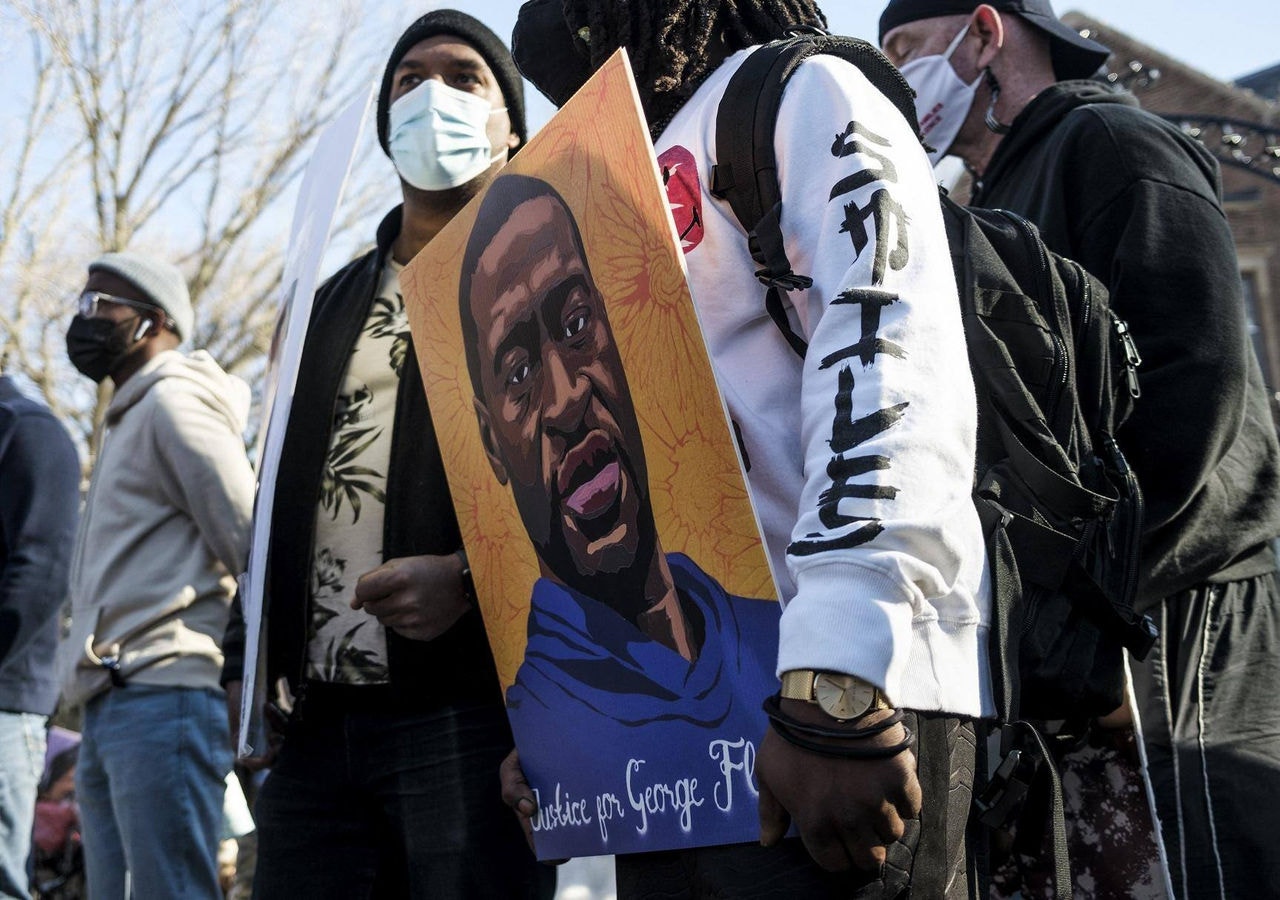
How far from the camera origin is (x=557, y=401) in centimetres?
175

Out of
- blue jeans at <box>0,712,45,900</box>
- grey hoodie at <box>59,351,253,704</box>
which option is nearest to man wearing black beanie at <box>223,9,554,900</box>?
grey hoodie at <box>59,351,253,704</box>

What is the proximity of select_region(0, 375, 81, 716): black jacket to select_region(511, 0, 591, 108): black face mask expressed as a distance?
2.62 meters

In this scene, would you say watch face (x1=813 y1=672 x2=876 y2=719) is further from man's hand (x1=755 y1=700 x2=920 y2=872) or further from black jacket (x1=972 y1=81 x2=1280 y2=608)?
black jacket (x1=972 y1=81 x2=1280 y2=608)

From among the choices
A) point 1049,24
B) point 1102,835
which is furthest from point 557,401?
point 1049,24

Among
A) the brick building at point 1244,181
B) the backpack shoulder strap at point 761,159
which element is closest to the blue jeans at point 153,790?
the backpack shoulder strap at point 761,159

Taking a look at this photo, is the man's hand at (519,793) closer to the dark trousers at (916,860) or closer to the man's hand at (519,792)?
the man's hand at (519,792)

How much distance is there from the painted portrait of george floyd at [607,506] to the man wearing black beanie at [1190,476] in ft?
3.22

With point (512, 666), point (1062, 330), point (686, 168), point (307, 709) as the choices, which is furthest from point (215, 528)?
point (1062, 330)

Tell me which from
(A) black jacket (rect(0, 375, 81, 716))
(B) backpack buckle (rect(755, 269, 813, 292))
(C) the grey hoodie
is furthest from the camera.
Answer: (A) black jacket (rect(0, 375, 81, 716))

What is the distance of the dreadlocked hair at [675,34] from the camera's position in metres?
1.82

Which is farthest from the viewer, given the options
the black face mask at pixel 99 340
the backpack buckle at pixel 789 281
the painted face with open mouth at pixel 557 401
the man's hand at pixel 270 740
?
the black face mask at pixel 99 340

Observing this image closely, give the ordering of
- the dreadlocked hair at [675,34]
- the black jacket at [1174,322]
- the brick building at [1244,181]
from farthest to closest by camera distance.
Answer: the brick building at [1244,181] < the black jacket at [1174,322] < the dreadlocked hair at [675,34]

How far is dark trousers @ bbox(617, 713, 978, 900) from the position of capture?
137cm

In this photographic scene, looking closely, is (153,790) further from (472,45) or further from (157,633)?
(472,45)
